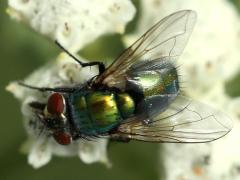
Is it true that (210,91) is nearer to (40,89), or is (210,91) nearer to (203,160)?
(203,160)

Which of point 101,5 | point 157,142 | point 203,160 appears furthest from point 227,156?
point 101,5

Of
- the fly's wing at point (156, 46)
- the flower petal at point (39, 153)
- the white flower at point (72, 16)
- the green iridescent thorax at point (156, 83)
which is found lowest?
the flower petal at point (39, 153)

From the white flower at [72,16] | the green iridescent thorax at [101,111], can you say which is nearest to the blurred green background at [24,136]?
the white flower at [72,16]

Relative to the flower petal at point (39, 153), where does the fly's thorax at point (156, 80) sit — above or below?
above

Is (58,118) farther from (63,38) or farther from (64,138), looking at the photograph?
(63,38)

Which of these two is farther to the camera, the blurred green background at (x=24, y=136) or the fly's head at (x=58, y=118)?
the blurred green background at (x=24, y=136)

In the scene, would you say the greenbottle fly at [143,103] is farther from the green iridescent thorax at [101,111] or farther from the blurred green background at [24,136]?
the blurred green background at [24,136]

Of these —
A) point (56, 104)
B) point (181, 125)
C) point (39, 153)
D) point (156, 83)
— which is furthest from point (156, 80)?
point (39, 153)

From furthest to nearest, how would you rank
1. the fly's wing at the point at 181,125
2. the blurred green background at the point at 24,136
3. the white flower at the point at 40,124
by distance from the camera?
the blurred green background at the point at 24,136 < the white flower at the point at 40,124 < the fly's wing at the point at 181,125

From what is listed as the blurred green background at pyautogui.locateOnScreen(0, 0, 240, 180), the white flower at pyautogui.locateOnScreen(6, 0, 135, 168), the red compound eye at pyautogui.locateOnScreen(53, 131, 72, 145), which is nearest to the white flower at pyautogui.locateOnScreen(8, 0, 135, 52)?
the white flower at pyautogui.locateOnScreen(6, 0, 135, 168)
